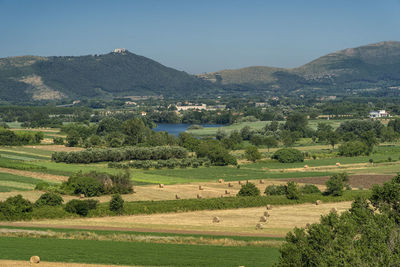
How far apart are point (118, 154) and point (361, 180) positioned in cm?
4052

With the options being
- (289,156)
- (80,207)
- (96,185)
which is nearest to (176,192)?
(96,185)

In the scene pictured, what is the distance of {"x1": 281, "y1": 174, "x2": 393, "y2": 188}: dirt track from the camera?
7438 cm

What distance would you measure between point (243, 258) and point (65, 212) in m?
21.0

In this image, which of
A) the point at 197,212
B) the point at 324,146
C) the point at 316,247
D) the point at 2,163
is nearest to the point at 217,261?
the point at 316,247

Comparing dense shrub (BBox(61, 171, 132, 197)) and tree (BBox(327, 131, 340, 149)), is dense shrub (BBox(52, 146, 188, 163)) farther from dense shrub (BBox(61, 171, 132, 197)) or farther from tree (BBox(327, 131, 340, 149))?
tree (BBox(327, 131, 340, 149))

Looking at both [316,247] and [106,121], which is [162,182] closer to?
[316,247]

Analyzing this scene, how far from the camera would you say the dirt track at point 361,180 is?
7438 cm

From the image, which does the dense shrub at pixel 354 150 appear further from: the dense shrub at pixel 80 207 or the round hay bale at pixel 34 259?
the round hay bale at pixel 34 259

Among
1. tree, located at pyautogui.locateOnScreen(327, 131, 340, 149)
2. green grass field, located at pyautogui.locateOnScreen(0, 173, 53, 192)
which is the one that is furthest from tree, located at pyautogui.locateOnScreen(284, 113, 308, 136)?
green grass field, located at pyautogui.locateOnScreen(0, 173, 53, 192)

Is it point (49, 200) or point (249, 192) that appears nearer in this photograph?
point (49, 200)

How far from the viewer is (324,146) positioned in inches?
5118

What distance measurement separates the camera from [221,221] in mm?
50469

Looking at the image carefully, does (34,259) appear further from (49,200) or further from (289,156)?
(289,156)

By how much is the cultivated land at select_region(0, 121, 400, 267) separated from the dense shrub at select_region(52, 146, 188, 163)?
759cm
